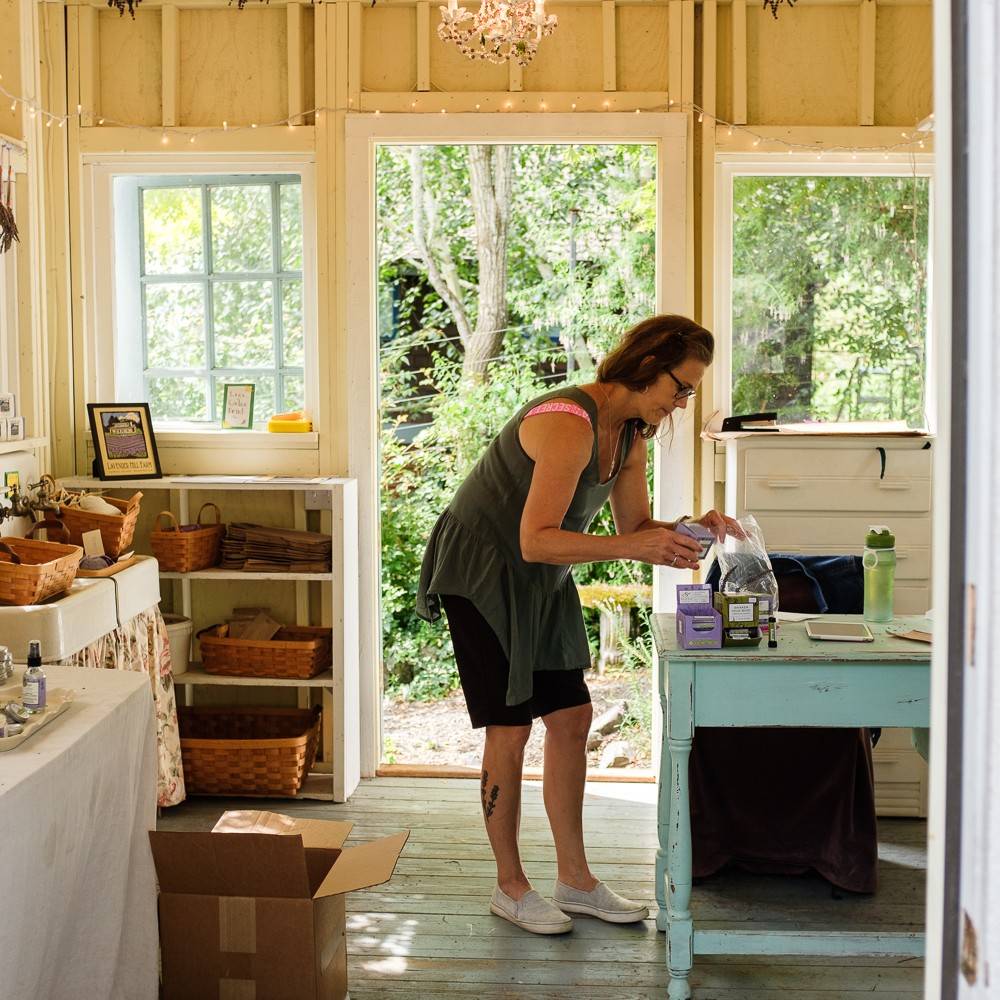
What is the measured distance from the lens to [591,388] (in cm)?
297

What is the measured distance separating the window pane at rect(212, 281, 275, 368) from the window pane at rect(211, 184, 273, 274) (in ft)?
0.24

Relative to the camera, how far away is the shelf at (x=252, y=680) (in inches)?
169

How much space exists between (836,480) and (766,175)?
124 cm

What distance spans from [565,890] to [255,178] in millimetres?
2887

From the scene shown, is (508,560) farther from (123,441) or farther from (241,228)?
(241,228)

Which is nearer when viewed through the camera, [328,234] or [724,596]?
[724,596]

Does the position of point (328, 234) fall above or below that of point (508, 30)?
below

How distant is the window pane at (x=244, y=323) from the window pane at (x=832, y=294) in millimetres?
1810

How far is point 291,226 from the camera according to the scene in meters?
4.62

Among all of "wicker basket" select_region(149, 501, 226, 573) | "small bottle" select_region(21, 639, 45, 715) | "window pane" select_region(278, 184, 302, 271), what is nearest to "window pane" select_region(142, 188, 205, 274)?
"window pane" select_region(278, 184, 302, 271)

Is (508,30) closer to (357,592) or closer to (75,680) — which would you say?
(357,592)

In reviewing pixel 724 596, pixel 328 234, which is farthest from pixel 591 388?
pixel 328 234

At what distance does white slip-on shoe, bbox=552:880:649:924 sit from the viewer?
3242 mm

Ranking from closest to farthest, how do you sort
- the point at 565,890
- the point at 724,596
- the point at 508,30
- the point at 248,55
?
the point at 724,596, the point at 565,890, the point at 508,30, the point at 248,55
